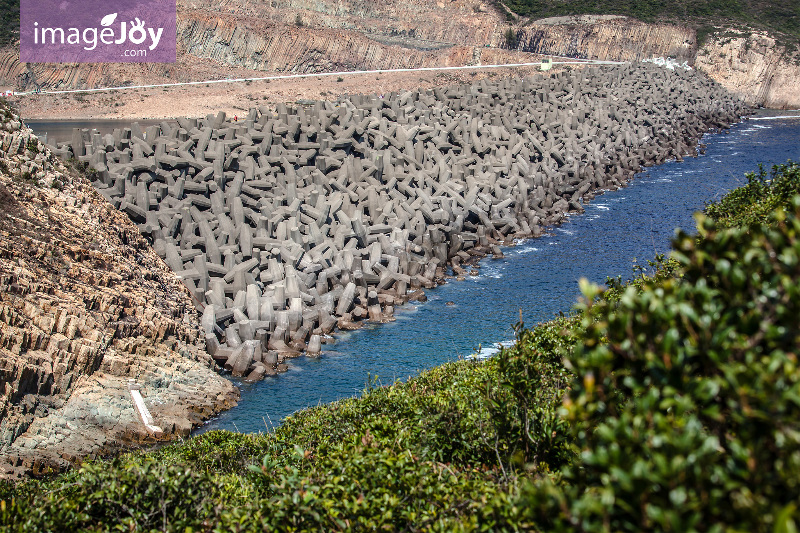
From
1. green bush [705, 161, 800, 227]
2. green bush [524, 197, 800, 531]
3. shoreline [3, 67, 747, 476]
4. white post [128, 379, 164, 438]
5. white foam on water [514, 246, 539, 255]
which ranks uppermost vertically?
green bush [524, 197, 800, 531]

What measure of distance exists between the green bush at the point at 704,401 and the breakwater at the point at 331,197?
15.8m

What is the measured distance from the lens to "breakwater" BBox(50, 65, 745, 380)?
22.3 meters

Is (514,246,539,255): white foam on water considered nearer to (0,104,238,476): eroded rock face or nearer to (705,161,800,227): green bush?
(705,161,800,227): green bush

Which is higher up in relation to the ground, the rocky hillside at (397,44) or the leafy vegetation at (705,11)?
the leafy vegetation at (705,11)

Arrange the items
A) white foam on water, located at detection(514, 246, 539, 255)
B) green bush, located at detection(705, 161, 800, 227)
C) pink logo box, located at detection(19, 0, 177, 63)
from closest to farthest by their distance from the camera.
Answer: green bush, located at detection(705, 161, 800, 227), white foam on water, located at detection(514, 246, 539, 255), pink logo box, located at detection(19, 0, 177, 63)

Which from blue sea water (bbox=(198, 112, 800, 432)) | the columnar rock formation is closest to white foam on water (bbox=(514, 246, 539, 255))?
blue sea water (bbox=(198, 112, 800, 432))

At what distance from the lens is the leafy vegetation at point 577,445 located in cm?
398

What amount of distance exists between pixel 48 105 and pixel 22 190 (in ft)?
189

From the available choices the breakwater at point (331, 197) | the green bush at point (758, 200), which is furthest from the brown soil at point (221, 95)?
the green bush at point (758, 200)

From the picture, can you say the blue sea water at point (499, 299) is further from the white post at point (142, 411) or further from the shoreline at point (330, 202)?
the white post at point (142, 411)

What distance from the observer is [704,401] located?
4.50 meters

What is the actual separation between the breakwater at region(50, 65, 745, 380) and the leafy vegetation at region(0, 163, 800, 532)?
28.1ft

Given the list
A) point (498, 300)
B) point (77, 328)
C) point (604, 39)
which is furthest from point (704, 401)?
point (604, 39)

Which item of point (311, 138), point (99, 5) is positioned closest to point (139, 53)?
point (99, 5)
